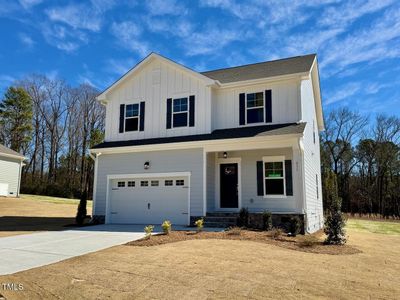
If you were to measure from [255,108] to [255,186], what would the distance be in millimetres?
3536

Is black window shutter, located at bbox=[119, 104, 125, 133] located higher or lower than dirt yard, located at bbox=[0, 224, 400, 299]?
higher

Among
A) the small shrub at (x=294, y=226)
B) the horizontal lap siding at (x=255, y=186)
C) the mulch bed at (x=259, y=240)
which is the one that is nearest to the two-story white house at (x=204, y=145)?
the horizontal lap siding at (x=255, y=186)

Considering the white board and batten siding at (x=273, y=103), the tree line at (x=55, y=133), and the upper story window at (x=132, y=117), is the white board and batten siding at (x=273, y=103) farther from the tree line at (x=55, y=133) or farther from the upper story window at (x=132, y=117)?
the tree line at (x=55, y=133)

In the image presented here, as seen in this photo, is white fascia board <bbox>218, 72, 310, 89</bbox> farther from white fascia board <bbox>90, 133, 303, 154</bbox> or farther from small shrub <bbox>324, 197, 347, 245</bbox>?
small shrub <bbox>324, 197, 347, 245</bbox>

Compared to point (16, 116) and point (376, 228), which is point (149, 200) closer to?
point (376, 228)

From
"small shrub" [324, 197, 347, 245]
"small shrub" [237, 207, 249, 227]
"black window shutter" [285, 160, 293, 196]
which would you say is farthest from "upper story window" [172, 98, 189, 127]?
"small shrub" [324, 197, 347, 245]

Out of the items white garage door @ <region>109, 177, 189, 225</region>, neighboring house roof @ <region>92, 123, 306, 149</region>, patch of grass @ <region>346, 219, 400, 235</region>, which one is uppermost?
neighboring house roof @ <region>92, 123, 306, 149</region>

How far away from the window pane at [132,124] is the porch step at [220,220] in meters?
6.12

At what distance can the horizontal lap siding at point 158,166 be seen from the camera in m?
14.6

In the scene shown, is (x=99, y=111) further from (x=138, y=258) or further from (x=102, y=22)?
(x=138, y=258)

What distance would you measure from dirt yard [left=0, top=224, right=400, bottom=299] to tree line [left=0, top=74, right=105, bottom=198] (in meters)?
34.8

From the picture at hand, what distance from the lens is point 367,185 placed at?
41.4 m

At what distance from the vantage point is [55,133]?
4484cm

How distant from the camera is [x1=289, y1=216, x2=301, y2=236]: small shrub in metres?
11.9
